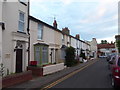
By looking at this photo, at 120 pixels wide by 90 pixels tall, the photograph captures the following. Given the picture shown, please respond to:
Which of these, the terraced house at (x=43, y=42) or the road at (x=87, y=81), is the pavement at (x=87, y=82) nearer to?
the road at (x=87, y=81)

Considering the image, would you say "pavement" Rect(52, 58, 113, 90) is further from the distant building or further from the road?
the distant building

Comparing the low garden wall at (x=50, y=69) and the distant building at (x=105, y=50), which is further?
the distant building at (x=105, y=50)

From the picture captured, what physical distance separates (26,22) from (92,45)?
70.0 m

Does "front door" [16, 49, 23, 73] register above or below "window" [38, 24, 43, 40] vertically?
below

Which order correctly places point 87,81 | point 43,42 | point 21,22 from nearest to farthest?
point 87,81 → point 21,22 → point 43,42

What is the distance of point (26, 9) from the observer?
1459 centimetres

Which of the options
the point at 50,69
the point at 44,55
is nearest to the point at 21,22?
the point at 50,69

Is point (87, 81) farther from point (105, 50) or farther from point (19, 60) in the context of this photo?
point (105, 50)

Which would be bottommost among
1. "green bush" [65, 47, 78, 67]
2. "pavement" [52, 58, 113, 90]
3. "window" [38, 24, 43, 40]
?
"pavement" [52, 58, 113, 90]

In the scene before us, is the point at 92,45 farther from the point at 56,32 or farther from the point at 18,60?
the point at 18,60

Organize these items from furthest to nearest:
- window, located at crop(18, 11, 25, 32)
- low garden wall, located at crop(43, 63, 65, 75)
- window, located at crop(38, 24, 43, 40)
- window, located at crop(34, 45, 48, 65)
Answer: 1. window, located at crop(38, 24, 43, 40)
2. window, located at crop(34, 45, 48, 65)
3. low garden wall, located at crop(43, 63, 65, 75)
4. window, located at crop(18, 11, 25, 32)

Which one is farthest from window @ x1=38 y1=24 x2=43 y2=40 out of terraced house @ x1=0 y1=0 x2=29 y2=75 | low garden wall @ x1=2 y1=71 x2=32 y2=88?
low garden wall @ x1=2 y1=71 x2=32 y2=88

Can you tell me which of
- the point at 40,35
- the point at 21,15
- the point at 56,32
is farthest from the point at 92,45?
the point at 21,15

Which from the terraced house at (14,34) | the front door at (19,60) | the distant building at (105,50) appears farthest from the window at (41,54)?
the distant building at (105,50)
